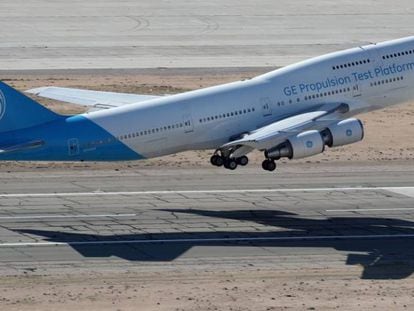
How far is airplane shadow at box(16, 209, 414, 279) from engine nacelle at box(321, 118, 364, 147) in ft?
12.7

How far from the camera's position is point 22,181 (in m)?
84.7

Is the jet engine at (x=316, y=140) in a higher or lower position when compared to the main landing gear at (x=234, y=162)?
higher

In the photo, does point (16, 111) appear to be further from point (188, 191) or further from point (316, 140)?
point (316, 140)

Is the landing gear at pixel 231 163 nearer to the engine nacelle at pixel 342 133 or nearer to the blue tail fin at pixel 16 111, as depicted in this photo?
the engine nacelle at pixel 342 133

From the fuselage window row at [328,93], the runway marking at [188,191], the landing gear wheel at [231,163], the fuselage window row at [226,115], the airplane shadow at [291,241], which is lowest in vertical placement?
the airplane shadow at [291,241]

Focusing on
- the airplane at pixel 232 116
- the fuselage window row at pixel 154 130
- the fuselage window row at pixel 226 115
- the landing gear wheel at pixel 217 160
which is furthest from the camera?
the landing gear wheel at pixel 217 160

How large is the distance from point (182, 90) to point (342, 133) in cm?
3677

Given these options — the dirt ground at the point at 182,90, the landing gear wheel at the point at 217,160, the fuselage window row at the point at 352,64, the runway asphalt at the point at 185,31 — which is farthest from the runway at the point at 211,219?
the runway asphalt at the point at 185,31

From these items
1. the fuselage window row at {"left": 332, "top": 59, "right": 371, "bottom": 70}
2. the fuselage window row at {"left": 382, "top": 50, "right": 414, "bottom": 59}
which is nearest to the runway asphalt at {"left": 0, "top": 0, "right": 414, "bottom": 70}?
the fuselage window row at {"left": 382, "top": 50, "right": 414, "bottom": 59}

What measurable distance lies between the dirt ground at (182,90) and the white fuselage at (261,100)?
10.2 meters

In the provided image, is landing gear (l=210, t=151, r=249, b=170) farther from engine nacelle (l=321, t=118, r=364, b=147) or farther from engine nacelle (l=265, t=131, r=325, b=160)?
engine nacelle (l=321, t=118, r=364, b=147)

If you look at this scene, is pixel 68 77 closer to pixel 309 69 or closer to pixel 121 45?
pixel 121 45

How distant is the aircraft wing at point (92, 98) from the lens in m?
83.3

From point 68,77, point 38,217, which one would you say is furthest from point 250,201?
point 68,77
